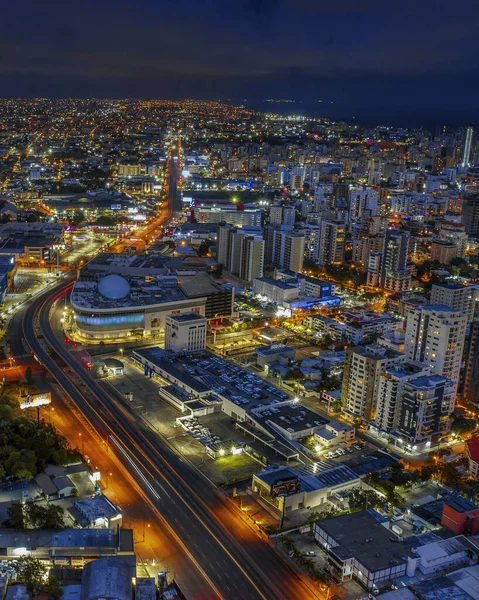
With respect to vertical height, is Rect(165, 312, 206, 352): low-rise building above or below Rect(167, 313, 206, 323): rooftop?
below

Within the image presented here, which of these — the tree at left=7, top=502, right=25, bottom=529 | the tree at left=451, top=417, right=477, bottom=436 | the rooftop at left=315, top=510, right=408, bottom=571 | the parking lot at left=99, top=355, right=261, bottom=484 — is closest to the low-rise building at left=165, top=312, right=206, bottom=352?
the parking lot at left=99, top=355, right=261, bottom=484

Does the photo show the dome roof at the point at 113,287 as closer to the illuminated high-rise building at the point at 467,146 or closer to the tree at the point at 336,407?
the tree at the point at 336,407

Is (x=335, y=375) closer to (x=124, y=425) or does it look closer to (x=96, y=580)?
(x=124, y=425)

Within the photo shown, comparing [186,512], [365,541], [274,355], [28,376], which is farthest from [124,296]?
[365,541]

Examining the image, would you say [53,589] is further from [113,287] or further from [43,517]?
[113,287]

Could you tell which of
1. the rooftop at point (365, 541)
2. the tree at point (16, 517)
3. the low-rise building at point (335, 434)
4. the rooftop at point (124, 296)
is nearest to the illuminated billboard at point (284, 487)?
the rooftop at point (365, 541)

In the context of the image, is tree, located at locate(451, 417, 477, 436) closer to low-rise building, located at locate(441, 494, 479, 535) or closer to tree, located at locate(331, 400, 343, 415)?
tree, located at locate(331, 400, 343, 415)

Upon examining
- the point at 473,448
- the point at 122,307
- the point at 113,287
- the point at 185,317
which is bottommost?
the point at 473,448

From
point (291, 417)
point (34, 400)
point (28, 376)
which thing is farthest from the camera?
point (28, 376)

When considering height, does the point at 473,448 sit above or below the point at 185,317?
below
